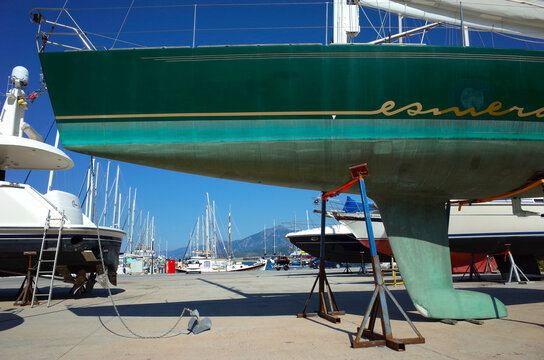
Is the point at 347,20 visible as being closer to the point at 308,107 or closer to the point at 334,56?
the point at 334,56

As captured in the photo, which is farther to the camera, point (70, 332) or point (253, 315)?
point (253, 315)

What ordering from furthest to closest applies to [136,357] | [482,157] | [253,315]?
[253,315], [482,157], [136,357]

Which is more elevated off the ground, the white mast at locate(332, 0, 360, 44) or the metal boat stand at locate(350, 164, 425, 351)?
the white mast at locate(332, 0, 360, 44)

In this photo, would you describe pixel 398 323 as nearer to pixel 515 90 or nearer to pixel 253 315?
pixel 253 315

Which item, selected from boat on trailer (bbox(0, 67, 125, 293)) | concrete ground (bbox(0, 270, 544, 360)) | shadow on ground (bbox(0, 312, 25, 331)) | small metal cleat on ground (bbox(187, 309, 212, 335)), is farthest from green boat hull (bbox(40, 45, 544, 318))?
boat on trailer (bbox(0, 67, 125, 293))

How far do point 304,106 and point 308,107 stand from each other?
0.21 ft

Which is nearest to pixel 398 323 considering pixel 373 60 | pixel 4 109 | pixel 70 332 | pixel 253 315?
pixel 253 315

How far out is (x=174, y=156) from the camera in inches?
231

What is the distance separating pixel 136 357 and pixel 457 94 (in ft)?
19.5

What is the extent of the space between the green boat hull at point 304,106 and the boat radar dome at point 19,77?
30.2ft

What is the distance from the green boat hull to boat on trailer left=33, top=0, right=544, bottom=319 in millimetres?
16

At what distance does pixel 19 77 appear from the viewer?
1286 cm

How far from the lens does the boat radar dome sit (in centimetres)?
1285

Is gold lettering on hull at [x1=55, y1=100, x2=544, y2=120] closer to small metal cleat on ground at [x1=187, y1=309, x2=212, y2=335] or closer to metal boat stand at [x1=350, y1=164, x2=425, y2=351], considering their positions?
metal boat stand at [x1=350, y1=164, x2=425, y2=351]
